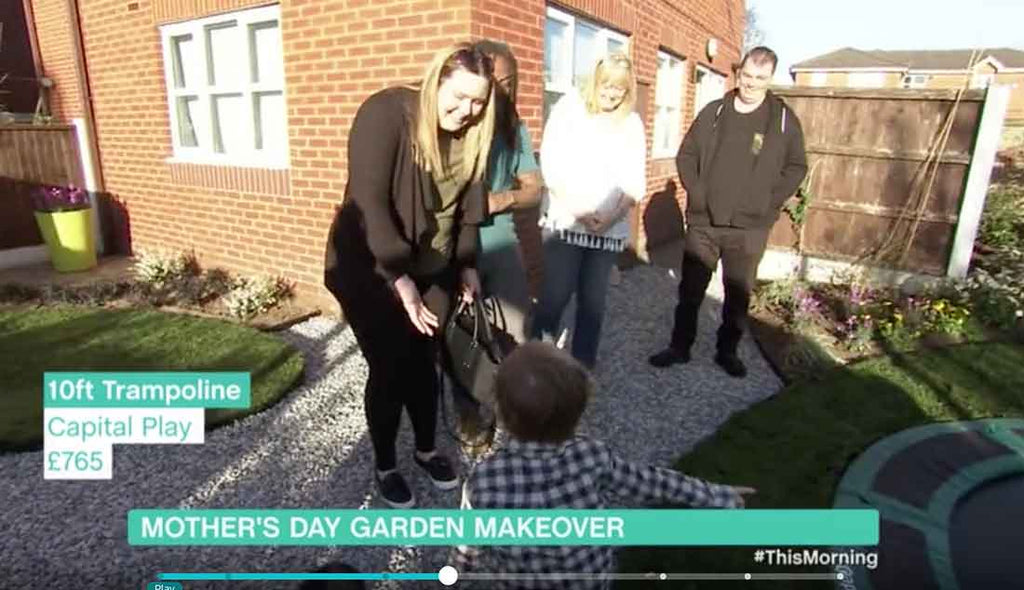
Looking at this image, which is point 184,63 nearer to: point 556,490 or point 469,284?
point 469,284

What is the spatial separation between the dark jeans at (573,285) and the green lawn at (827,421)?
0.99 metres

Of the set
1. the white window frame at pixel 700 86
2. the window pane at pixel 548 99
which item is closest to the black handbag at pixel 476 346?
the window pane at pixel 548 99

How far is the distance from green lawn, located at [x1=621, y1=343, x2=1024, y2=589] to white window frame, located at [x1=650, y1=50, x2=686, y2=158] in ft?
13.8

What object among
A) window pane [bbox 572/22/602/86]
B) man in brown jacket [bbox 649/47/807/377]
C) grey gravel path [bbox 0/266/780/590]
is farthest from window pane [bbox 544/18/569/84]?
grey gravel path [bbox 0/266/780/590]

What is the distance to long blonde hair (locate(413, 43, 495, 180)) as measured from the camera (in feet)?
6.66

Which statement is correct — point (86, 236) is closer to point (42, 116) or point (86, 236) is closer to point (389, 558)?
point (42, 116)

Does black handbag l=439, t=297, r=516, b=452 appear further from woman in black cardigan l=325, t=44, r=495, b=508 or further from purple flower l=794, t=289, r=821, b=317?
purple flower l=794, t=289, r=821, b=317

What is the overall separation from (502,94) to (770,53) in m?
1.93

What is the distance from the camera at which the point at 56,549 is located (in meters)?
2.38

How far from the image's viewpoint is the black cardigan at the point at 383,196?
2053 mm

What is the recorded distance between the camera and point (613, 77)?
330 centimetres

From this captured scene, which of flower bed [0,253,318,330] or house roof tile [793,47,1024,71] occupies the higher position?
house roof tile [793,47,1024,71]

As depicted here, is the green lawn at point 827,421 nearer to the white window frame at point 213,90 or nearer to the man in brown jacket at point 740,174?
the man in brown jacket at point 740,174

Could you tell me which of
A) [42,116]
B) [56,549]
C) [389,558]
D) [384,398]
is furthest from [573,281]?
[42,116]
